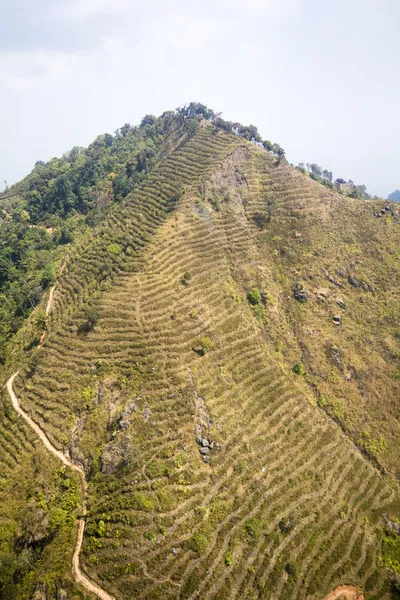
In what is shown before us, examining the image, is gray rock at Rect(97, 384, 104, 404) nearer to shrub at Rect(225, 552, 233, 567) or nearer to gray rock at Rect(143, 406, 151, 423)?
gray rock at Rect(143, 406, 151, 423)

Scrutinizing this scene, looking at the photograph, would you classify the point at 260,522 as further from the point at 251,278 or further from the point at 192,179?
the point at 192,179

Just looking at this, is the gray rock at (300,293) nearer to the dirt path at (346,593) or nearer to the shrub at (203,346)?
the shrub at (203,346)

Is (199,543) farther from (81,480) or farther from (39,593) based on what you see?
(39,593)

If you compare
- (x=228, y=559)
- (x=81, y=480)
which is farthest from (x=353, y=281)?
(x=81, y=480)

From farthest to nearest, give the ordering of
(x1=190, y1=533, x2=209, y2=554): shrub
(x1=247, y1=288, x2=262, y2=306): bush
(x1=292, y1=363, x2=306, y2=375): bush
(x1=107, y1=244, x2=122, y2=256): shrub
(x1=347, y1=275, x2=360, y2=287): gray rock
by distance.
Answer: (x1=347, y1=275, x2=360, y2=287): gray rock < (x1=107, y1=244, x2=122, y2=256): shrub < (x1=247, y1=288, x2=262, y2=306): bush < (x1=292, y1=363, x2=306, y2=375): bush < (x1=190, y1=533, x2=209, y2=554): shrub

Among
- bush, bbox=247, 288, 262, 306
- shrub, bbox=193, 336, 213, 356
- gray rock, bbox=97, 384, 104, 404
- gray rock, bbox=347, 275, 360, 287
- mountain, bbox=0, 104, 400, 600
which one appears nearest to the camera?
mountain, bbox=0, 104, 400, 600

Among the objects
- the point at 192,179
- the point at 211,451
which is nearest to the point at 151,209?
the point at 192,179

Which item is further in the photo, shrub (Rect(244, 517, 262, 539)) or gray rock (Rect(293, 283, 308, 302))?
gray rock (Rect(293, 283, 308, 302))

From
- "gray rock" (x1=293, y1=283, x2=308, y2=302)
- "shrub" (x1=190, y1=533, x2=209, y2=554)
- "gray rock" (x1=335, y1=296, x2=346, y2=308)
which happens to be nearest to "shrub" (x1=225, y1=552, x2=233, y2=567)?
"shrub" (x1=190, y1=533, x2=209, y2=554)
